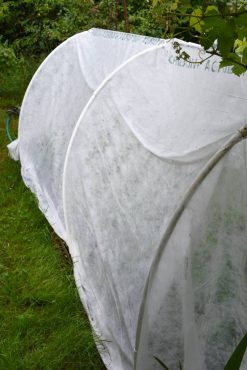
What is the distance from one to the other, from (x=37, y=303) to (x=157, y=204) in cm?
130

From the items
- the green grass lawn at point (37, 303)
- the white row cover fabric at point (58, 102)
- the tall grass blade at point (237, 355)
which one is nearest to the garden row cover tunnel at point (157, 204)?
the white row cover fabric at point (58, 102)

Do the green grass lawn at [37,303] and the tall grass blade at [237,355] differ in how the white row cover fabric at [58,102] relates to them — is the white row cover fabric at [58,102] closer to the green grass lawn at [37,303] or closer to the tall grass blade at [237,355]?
the green grass lawn at [37,303]

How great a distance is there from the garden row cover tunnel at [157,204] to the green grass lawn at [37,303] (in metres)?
0.18

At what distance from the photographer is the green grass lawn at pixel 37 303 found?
9.32ft

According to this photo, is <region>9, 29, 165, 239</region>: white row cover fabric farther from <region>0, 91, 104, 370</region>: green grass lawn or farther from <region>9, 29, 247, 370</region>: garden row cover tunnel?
<region>0, 91, 104, 370</region>: green grass lawn

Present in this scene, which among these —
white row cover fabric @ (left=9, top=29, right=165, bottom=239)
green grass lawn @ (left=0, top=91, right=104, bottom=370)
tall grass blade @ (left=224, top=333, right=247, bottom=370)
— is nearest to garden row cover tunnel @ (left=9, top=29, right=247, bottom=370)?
white row cover fabric @ (left=9, top=29, right=165, bottom=239)

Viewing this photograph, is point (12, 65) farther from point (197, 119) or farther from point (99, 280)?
point (197, 119)

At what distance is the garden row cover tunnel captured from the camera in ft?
6.63

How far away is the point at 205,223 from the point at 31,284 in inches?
69.9

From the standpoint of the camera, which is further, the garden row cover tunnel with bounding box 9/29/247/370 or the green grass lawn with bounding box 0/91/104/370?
the green grass lawn with bounding box 0/91/104/370

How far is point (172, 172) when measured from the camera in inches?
94.3

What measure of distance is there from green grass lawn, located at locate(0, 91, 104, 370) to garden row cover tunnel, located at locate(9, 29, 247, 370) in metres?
0.18

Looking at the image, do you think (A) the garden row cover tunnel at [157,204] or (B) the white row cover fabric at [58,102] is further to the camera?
(B) the white row cover fabric at [58,102]

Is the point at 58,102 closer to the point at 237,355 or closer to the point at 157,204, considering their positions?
the point at 157,204
